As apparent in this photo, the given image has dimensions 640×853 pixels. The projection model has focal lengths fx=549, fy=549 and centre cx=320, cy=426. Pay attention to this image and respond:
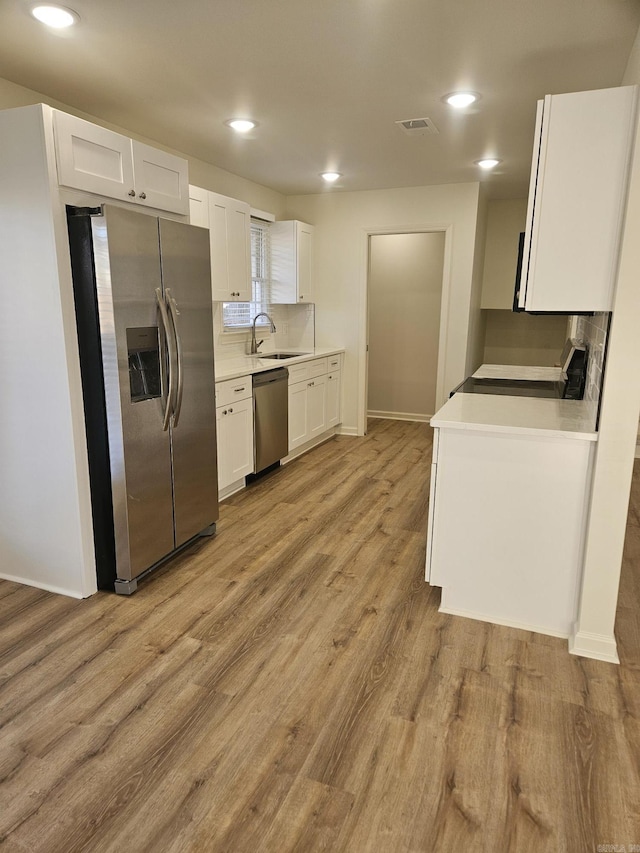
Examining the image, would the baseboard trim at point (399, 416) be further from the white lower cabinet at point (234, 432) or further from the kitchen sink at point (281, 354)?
the white lower cabinet at point (234, 432)

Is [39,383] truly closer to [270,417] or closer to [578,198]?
[270,417]

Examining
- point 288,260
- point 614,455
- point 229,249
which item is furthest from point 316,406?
point 614,455

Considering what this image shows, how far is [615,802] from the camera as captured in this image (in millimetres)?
1619

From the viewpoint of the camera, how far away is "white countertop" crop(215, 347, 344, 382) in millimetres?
4008

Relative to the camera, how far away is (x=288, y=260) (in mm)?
5477

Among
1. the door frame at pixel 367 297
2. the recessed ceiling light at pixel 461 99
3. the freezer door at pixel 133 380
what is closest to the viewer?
the freezer door at pixel 133 380

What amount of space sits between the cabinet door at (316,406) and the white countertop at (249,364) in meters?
0.26

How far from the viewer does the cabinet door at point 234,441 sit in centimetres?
388

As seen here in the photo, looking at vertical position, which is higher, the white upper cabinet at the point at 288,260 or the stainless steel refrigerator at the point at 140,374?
the white upper cabinet at the point at 288,260

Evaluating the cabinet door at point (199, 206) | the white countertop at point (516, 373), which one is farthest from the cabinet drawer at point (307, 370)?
the white countertop at point (516, 373)

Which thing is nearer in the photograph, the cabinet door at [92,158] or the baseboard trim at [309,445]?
the cabinet door at [92,158]

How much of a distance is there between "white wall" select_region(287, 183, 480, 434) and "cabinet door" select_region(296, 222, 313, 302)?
0.43 ft

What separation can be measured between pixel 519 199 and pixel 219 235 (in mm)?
3764

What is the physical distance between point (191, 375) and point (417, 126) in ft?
7.01
